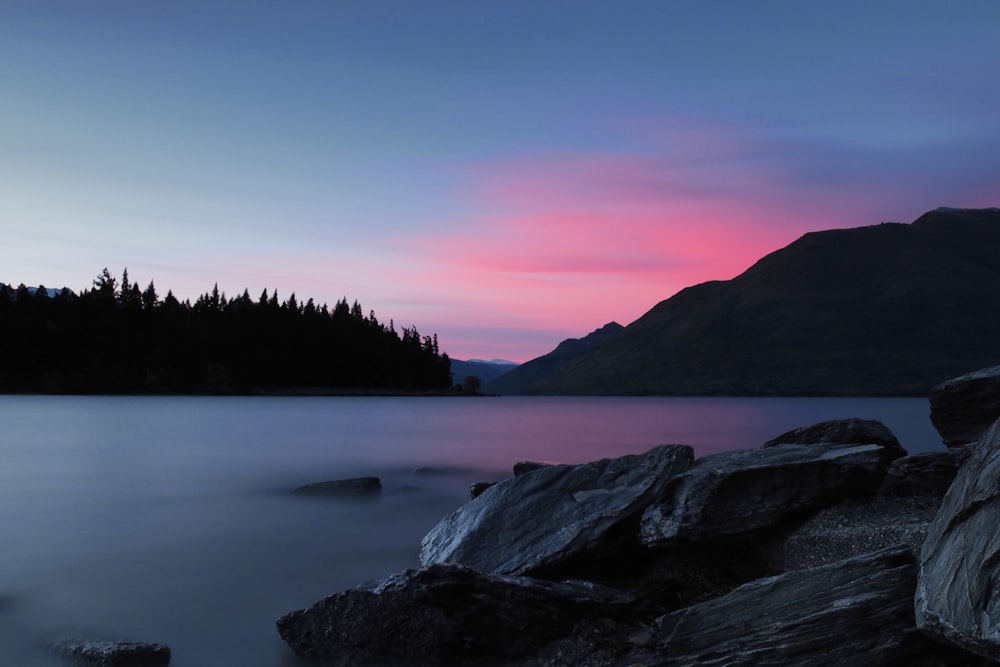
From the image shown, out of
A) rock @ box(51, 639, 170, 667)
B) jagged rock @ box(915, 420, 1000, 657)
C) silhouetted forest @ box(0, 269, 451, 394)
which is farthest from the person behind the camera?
silhouetted forest @ box(0, 269, 451, 394)

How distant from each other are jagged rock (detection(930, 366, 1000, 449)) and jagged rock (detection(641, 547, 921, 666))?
5.12 meters

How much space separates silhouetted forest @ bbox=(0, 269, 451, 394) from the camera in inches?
5979

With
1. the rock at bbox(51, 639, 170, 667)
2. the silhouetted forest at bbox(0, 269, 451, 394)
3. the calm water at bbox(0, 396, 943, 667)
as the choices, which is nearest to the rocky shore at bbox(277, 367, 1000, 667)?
the rock at bbox(51, 639, 170, 667)

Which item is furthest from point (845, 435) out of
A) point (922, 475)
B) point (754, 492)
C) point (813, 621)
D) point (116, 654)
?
point (116, 654)

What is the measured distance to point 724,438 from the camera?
71.7 metres

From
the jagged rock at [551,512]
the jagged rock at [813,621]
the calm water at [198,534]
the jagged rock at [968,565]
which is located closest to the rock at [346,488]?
the calm water at [198,534]

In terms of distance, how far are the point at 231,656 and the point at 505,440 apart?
55.5 metres

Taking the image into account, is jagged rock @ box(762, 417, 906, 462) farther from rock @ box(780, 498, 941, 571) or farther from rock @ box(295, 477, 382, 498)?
rock @ box(295, 477, 382, 498)

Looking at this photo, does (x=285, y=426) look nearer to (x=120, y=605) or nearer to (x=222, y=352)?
(x=120, y=605)

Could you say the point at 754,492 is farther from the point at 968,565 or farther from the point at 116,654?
the point at 116,654

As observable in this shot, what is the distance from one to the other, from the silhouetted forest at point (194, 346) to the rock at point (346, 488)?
14648 cm

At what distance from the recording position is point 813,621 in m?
7.77

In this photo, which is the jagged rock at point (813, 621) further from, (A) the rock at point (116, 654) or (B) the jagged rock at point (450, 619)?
(A) the rock at point (116, 654)

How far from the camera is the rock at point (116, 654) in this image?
392 inches
